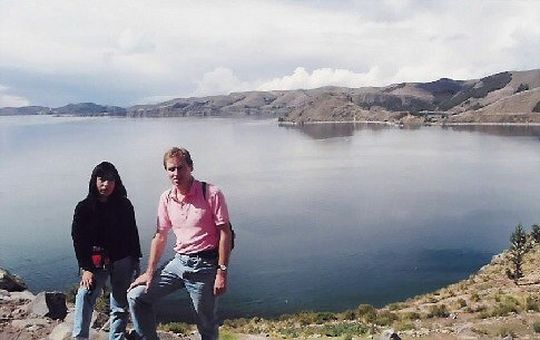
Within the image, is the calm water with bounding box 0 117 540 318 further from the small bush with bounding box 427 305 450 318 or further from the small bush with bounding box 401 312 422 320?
the small bush with bounding box 401 312 422 320

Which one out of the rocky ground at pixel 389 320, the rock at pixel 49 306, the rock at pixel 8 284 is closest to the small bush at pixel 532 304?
the rocky ground at pixel 389 320

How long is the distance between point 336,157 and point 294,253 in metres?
81.6

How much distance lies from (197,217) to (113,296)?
171cm

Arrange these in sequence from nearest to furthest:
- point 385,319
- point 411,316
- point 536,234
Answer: point 385,319 → point 411,316 → point 536,234

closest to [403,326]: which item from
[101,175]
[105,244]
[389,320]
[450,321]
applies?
[450,321]

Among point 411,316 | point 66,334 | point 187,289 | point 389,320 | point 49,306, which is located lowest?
point 411,316

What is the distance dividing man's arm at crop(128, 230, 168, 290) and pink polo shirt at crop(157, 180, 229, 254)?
0.25 m

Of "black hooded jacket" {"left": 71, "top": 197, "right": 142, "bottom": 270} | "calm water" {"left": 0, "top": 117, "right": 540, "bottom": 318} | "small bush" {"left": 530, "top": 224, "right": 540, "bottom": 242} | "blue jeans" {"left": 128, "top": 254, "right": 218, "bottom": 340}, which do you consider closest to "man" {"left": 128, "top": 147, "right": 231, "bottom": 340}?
"blue jeans" {"left": 128, "top": 254, "right": 218, "bottom": 340}

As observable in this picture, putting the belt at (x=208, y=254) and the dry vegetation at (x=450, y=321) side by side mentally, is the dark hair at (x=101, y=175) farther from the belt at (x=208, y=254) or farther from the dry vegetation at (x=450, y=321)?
the dry vegetation at (x=450, y=321)

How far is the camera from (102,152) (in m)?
137

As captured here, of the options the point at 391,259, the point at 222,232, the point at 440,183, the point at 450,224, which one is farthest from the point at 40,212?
the point at 222,232

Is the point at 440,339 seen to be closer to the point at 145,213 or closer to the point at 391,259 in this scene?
the point at 391,259

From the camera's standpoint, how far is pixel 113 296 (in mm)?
6527

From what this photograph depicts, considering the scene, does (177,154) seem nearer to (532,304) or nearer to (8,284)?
(8,284)
